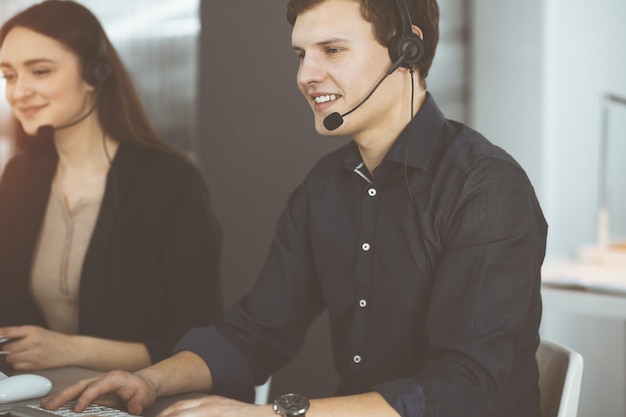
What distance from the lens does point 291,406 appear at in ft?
2.87

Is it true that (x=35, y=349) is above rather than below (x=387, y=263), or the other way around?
below

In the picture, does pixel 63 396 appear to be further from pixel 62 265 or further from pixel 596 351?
pixel 596 351

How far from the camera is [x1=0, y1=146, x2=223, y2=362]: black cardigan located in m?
1.50

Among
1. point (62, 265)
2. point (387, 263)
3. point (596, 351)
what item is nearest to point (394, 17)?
point (387, 263)

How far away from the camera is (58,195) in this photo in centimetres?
157

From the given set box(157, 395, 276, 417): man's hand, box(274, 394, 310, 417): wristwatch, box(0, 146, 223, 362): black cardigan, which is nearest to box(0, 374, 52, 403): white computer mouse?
box(157, 395, 276, 417): man's hand

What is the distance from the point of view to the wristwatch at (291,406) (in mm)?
868

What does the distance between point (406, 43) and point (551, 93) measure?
1.29m

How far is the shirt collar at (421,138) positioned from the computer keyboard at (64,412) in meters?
0.53

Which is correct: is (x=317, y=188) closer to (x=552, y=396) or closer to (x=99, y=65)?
(x=552, y=396)

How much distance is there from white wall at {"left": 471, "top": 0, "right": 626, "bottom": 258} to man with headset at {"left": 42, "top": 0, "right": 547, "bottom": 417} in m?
0.84

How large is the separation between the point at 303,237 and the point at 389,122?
0.77 ft

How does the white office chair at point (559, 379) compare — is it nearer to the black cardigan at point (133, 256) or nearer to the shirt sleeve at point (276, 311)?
the shirt sleeve at point (276, 311)

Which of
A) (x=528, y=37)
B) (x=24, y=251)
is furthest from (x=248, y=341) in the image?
(x=528, y=37)
